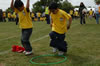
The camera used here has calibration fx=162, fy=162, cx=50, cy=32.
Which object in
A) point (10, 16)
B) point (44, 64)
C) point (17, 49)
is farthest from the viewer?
point (10, 16)

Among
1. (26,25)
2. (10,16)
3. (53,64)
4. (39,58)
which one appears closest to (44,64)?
(53,64)

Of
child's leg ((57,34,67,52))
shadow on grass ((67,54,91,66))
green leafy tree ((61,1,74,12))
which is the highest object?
green leafy tree ((61,1,74,12))

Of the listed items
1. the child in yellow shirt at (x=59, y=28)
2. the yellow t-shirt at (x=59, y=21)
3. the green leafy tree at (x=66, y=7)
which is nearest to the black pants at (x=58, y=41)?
the child in yellow shirt at (x=59, y=28)

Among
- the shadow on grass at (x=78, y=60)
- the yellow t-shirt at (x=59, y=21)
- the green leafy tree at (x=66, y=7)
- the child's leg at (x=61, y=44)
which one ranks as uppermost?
the green leafy tree at (x=66, y=7)

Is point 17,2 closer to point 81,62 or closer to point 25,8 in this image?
point 25,8

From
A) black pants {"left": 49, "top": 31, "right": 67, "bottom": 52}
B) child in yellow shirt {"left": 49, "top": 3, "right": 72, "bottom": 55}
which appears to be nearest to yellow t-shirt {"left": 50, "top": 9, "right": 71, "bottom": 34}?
child in yellow shirt {"left": 49, "top": 3, "right": 72, "bottom": 55}

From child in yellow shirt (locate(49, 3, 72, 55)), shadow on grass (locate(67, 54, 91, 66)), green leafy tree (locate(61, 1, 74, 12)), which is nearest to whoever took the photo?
shadow on grass (locate(67, 54, 91, 66))

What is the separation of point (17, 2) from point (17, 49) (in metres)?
1.78

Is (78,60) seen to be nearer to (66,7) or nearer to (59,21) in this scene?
(59,21)

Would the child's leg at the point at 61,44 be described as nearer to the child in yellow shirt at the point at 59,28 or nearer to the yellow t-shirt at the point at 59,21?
the child in yellow shirt at the point at 59,28

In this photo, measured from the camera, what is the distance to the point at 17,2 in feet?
16.3

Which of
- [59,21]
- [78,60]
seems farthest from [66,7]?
[78,60]

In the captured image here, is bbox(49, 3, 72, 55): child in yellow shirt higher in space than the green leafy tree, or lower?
lower

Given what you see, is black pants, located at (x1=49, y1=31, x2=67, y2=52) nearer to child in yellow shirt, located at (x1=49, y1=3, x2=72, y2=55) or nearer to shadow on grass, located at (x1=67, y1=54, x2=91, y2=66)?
child in yellow shirt, located at (x1=49, y1=3, x2=72, y2=55)
